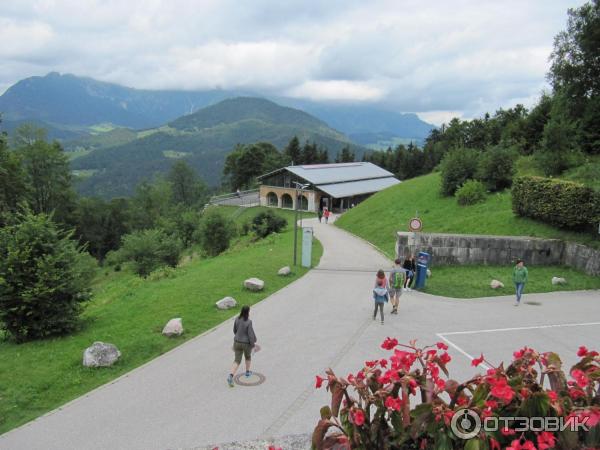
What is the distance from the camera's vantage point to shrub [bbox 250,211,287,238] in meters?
34.8

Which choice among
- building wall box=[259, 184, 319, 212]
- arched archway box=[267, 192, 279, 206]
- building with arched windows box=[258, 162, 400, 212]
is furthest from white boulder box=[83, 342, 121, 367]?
arched archway box=[267, 192, 279, 206]

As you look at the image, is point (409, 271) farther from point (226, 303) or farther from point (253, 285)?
point (226, 303)

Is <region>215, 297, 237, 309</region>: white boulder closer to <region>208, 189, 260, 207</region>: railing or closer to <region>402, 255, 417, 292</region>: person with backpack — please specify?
<region>402, 255, 417, 292</region>: person with backpack

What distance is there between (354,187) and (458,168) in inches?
1011

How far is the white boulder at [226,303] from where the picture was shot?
46.8 feet

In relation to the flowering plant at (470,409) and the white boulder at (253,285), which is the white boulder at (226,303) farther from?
the flowering plant at (470,409)

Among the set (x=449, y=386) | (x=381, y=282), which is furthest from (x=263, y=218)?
(x=449, y=386)

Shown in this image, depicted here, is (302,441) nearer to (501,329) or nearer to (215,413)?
(215,413)

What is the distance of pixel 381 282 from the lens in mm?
12891

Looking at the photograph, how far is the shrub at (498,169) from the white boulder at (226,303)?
895 inches

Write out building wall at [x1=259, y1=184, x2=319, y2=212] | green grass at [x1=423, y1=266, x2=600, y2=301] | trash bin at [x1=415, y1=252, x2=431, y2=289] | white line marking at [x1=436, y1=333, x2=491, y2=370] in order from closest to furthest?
white line marking at [x1=436, y1=333, x2=491, y2=370] < green grass at [x1=423, y1=266, x2=600, y2=301] < trash bin at [x1=415, y1=252, x2=431, y2=289] < building wall at [x1=259, y1=184, x2=319, y2=212]

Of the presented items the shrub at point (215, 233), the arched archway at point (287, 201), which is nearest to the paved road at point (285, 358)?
the shrub at point (215, 233)

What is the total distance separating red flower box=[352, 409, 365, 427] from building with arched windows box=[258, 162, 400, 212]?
1853 inches

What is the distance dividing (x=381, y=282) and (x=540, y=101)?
3571 cm
